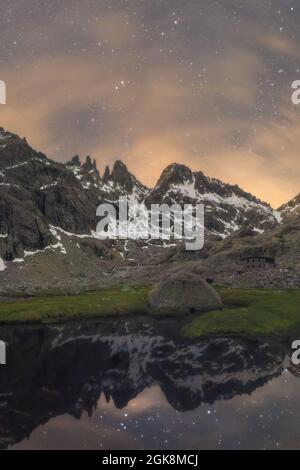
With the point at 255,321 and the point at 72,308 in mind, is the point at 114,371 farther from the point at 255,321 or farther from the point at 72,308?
the point at 72,308

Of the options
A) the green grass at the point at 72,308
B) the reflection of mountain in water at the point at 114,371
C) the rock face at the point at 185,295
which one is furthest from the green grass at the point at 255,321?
the green grass at the point at 72,308

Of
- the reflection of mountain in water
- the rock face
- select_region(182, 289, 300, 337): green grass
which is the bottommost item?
the reflection of mountain in water

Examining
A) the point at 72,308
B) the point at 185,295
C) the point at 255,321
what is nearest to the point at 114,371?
the point at 255,321

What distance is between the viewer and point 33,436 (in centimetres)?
3244

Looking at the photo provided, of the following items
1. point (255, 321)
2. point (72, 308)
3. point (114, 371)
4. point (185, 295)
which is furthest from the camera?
point (185, 295)

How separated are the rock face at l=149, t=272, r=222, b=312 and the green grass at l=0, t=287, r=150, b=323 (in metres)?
3.95

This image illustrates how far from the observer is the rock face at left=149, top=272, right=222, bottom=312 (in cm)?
8594

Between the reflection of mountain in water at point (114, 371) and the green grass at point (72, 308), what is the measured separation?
11839 mm

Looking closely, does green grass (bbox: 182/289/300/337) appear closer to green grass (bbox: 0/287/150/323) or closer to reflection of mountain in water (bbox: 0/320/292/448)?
reflection of mountain in water (bbox: 0/320/292/448)

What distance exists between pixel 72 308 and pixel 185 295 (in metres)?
22.2

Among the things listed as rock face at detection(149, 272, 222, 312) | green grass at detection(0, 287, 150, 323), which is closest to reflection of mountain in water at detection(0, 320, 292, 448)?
green grass at detection(0, 287, 150, 323)

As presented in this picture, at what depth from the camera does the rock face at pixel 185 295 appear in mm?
85938

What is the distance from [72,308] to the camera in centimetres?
8719

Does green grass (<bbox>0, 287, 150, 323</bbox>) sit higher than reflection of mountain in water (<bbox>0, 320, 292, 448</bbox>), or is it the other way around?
green grass (<bbox>0, 287, 150, 323</bbox>)
